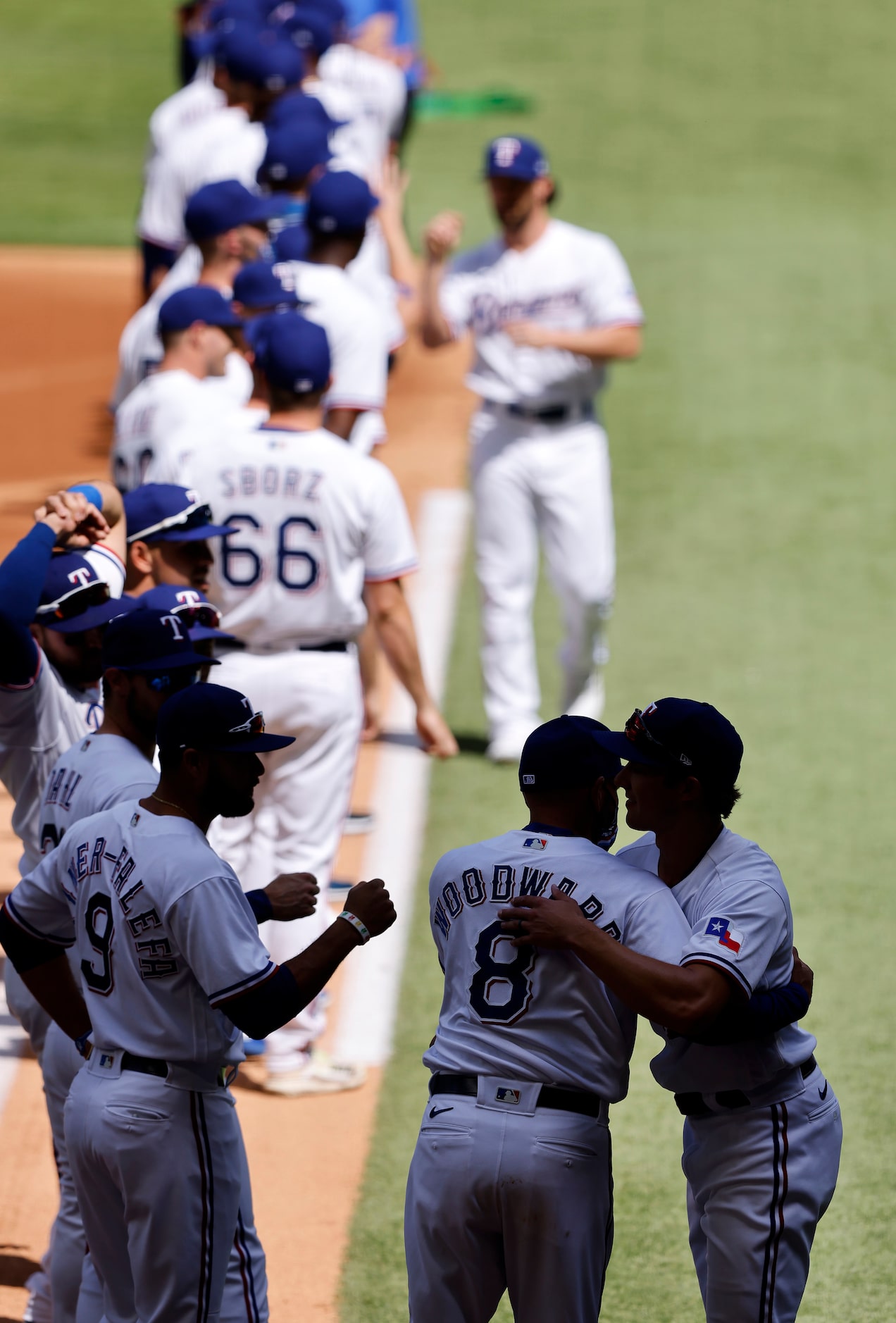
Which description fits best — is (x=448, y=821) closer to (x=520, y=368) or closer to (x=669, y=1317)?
(x=520, y=368)

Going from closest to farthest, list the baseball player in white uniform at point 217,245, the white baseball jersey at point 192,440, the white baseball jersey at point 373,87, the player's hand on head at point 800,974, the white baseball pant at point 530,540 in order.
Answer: the player's hand on head at point 800,974 < the white baseball jersey at point 192,440 < the baseball player in white uniform at point 217,245 < the white baseball pant at point 530,540 < the white baseball jersey at point 373,87

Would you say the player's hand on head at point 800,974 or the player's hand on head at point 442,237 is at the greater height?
the player's hand on head at point 442,237

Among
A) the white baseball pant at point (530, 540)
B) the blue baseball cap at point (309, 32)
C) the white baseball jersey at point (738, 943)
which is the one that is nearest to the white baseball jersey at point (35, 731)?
the white baseball jersey at point (738, 943)

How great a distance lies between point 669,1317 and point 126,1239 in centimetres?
161

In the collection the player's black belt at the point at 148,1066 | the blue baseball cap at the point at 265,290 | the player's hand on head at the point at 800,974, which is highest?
the blue baseball cap at the point at 265,290

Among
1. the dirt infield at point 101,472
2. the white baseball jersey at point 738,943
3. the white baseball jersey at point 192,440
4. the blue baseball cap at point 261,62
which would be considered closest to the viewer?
the white baseball jersey at point 738,943

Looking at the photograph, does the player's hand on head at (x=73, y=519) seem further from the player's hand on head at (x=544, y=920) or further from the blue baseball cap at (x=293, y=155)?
the blue baseball cap at (x=293, y=155)

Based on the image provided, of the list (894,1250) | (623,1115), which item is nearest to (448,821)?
(623,1115)

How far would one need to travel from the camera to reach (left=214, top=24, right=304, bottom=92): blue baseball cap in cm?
973

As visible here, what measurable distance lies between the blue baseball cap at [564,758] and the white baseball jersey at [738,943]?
287 millimetres

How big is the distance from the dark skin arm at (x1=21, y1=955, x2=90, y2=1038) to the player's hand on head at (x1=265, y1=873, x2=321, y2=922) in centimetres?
48

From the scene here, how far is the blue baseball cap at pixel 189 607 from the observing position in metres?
4.34

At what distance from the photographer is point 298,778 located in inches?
224

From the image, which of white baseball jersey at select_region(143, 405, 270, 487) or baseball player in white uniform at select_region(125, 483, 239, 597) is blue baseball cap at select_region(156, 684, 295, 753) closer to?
baseball player in white uniform at select_region(125, 483, 239, 597)
